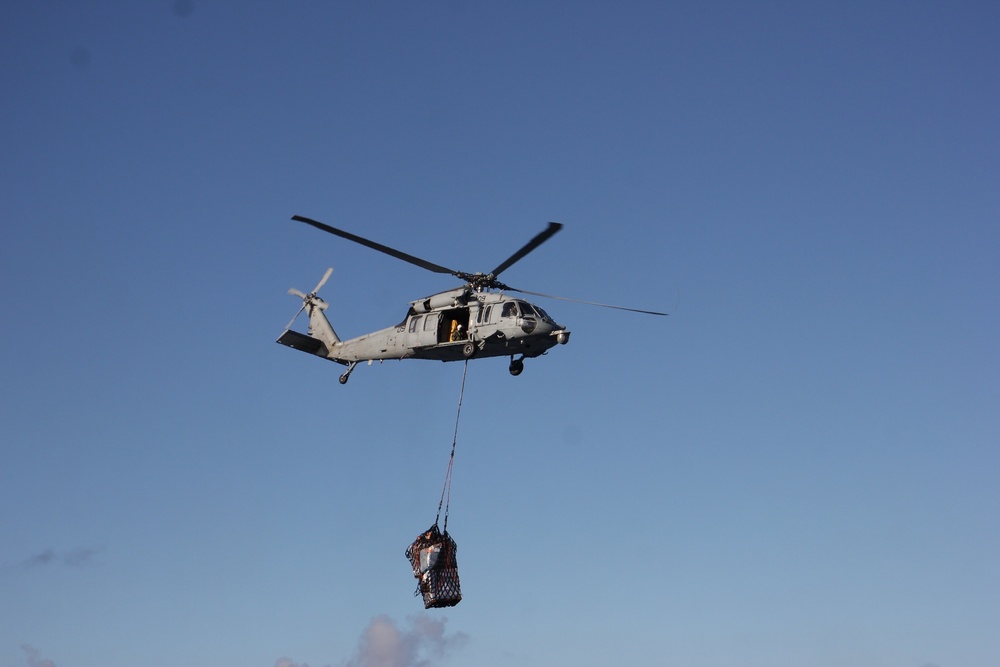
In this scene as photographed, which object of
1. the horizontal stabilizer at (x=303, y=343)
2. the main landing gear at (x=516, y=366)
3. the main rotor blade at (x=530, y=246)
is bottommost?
the main landing gear at (x=516, y=366)

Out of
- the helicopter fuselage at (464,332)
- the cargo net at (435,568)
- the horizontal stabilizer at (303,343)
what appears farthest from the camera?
the horizontal stabilizer at (303,343)

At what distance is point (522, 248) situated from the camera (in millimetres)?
43594

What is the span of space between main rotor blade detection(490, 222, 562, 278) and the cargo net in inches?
440

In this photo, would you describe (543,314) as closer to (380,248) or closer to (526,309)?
(526,309)

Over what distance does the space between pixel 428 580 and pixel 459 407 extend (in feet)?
21.9

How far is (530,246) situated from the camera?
43.2 m

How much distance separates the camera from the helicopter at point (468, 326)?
146 ft

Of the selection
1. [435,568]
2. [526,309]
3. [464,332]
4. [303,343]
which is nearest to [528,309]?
[526,309]

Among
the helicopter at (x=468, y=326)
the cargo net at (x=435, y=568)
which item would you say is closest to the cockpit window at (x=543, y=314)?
the helicopter at (x=468, y=326)

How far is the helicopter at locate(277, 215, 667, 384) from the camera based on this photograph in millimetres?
44500

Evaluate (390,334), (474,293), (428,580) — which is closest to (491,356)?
(474,293)

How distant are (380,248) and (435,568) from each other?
13528mm

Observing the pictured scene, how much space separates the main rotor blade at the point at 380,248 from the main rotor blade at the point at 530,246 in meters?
2.35

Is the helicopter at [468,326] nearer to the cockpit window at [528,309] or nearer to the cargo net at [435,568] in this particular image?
the cockpit window at [528,309]
